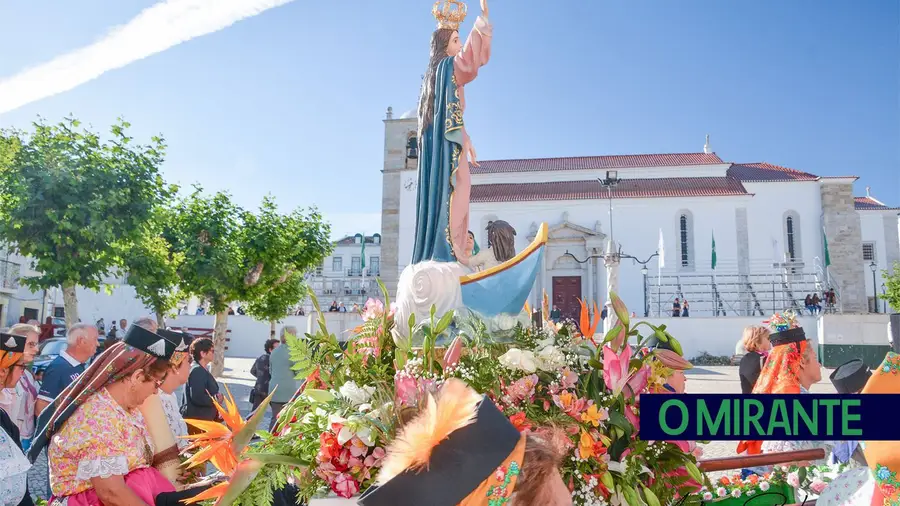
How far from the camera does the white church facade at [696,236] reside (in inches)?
1234

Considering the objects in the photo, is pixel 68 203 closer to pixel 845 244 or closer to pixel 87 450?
pixel 87 450

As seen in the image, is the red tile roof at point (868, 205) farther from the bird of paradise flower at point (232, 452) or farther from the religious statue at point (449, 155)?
the bird of paradise flower at point (232, 452)

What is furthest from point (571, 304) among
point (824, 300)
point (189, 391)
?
point (189, 391)

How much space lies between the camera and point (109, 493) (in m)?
2.75

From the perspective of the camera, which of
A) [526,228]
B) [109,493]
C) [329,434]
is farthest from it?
[526,228]

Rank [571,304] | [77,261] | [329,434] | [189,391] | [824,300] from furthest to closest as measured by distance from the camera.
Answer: [571,304] < [824,300] < [77,261] < [189,391] < [329,434]

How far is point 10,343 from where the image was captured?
167 inches

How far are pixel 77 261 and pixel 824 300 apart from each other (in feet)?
98.7

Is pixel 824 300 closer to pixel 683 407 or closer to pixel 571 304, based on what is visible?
pixel 571 304

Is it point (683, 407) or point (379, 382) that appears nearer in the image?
point (683, 407)

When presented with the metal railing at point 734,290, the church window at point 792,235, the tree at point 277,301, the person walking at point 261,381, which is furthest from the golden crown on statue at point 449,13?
the church window at point 792,235

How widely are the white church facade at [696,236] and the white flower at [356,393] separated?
93.0ft

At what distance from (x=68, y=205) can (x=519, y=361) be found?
11220 mm

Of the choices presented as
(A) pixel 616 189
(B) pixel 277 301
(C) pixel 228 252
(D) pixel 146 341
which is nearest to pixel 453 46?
(D) pixel 146 341
